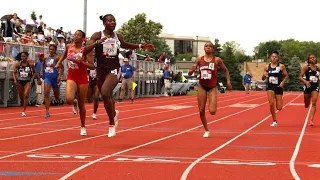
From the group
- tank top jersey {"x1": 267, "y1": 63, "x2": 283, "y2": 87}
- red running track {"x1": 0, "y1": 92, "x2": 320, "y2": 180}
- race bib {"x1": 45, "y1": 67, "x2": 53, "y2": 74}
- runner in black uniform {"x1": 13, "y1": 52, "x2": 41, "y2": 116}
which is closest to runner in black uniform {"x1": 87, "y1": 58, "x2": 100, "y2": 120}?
red running track {"x1": 0, "y1": 92, "x2": 320, "y2": 180}

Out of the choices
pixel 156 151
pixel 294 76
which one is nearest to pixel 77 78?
pixel 156 151

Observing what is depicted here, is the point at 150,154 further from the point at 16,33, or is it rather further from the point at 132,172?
the point at 16,33

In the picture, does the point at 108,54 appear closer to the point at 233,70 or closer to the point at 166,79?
the point at 166,79

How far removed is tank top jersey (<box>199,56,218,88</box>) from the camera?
13.6m

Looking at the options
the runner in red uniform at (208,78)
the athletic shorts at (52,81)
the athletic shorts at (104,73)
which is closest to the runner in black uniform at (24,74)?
the athletic shorts at (52,81)

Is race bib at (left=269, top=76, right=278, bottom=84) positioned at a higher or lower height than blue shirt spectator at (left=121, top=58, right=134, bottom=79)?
lower

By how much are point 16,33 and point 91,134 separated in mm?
15861

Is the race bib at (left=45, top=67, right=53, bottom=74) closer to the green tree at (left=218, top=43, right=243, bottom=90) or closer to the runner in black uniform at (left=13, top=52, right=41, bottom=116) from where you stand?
the runner in black uniform at (left=13, top=52, right=41, bottom=116)

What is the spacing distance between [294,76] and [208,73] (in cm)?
10801

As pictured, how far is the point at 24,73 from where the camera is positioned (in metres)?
19.6

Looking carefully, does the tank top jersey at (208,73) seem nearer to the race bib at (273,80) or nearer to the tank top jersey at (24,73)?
the race bib at (273,80)

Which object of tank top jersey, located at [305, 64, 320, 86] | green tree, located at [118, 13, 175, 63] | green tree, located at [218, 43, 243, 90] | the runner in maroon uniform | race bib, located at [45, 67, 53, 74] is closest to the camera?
the runner in maroon uniform

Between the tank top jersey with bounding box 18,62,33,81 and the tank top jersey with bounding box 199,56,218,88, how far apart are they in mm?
7571

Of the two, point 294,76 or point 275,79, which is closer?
point 275,79
